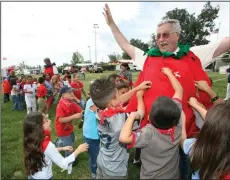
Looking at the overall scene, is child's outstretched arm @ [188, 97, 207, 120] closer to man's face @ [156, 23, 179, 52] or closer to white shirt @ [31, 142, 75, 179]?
man's face @ [156, 23, 179, 52]

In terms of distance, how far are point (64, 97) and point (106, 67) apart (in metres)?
57.7

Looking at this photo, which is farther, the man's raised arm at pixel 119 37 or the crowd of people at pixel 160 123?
the man's raised arm at pixel 119 37

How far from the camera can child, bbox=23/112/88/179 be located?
246 centimetres

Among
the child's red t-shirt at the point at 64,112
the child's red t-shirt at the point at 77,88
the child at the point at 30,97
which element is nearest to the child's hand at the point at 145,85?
the child's red t-shirt at the point at 64,112

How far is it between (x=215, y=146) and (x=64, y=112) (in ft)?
9.07

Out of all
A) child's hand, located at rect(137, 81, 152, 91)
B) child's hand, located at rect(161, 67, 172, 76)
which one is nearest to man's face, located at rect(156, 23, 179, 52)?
child's hand, located at rect(161, 67, 172, 76)

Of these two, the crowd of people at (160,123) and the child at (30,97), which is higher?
the crowd of people at (160,123)

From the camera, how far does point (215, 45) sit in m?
2.71

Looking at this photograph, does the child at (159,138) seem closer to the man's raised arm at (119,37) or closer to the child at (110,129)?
the child at (110,129)

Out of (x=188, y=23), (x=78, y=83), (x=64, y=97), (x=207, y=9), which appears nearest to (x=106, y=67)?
(x=188, y=23)

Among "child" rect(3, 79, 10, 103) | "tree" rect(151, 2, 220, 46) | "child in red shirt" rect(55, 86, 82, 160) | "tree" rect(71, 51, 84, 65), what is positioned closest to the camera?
"child in red shirt" rect(55, 86, 82, 160)

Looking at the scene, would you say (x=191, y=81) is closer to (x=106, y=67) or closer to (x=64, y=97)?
(x=64, y=97)

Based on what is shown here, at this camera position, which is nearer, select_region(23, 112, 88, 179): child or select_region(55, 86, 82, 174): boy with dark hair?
select_region(23, 112, 88, 179): child

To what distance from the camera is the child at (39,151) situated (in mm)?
2457
